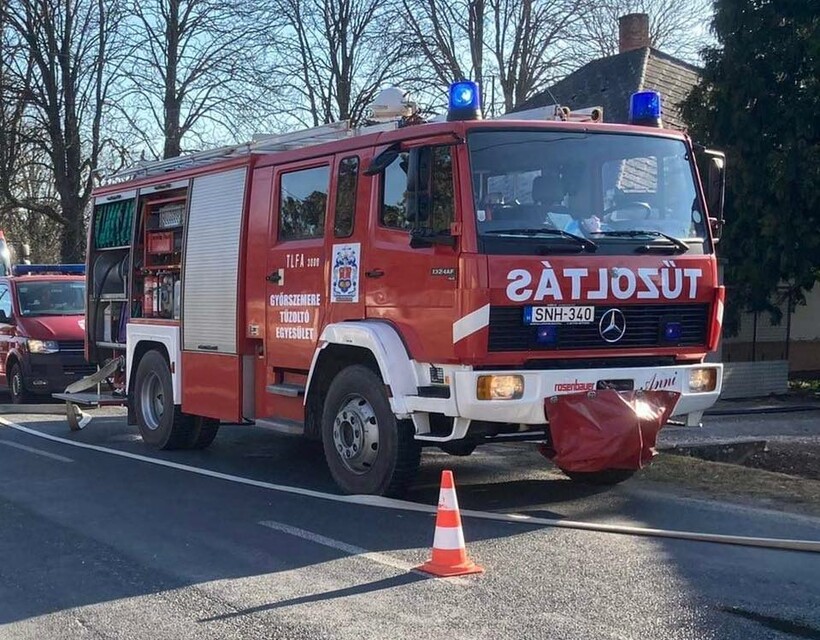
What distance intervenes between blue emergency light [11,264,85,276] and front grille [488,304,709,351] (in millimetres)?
13089

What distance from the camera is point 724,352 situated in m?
17.7

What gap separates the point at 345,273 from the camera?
856 cm

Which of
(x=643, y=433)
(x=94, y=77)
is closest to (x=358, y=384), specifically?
(x=643, y=433)

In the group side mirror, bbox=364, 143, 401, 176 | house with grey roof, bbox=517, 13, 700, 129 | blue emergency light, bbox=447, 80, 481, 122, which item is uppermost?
house with grey roof, bbox=517, 13, 700, 129

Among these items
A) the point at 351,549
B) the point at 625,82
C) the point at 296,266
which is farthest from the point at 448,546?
the point at 625,82

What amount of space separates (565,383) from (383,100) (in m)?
3.10

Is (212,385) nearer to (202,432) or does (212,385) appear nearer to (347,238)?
(202,432)

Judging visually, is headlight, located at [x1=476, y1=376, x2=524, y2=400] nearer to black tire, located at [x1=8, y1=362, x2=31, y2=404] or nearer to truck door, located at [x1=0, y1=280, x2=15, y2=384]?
black tire, located at [x1=8, y1=362, x2=31, y2=404]

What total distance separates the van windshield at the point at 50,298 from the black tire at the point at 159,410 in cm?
592

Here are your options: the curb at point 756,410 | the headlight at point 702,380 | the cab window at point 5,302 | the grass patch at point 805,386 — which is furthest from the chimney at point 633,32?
the headlight at point 702,380

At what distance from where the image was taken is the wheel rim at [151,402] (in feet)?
37.9

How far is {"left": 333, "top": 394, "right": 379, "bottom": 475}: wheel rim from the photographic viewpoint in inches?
324

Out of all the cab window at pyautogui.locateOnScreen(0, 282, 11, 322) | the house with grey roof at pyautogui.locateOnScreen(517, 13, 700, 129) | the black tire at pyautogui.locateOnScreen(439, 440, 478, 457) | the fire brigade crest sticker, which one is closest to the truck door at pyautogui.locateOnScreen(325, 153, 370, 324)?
Result: the fire brigade crest sticker

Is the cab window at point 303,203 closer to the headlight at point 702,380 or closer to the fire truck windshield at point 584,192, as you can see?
the fire truck windshield at point 584,192
